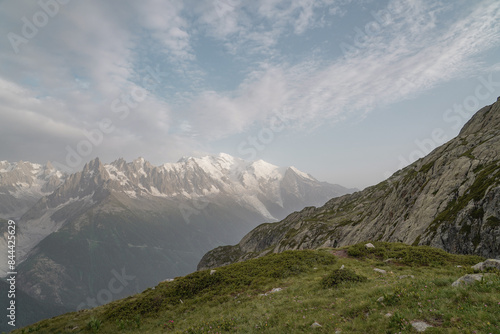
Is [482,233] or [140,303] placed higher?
[140,303]

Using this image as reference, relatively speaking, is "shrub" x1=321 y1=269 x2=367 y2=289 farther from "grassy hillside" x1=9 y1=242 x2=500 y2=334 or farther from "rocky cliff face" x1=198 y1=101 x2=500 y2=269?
"rocky cliff face" x1=198 y1=101 x2=500 y2=269

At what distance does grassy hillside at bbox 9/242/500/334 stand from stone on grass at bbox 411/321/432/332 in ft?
1.00

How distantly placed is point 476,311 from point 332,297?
889cm

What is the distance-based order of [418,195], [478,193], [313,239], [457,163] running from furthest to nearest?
[313,239]
[418,195]
[457,163]
[478,193]

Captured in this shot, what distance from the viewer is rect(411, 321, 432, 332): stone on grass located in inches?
410

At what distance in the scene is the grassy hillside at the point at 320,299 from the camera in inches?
458

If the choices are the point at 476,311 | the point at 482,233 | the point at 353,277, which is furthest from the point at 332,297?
the point at 482,233

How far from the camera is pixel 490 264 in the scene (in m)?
16.9

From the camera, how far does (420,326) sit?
1066 cm

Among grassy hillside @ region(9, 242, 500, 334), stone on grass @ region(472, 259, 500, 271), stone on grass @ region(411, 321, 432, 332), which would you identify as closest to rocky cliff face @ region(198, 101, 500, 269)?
grassy hillside @ region(9, 242, 500, 334)

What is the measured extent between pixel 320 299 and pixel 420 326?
7.68 metres

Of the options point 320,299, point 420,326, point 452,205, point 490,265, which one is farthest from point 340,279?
point 452,205

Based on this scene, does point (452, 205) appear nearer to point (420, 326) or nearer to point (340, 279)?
point (340, 279)

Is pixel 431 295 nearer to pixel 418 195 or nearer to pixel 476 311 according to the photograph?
pixel 476 311
